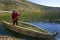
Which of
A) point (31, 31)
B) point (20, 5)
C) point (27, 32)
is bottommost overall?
point (20, 5)

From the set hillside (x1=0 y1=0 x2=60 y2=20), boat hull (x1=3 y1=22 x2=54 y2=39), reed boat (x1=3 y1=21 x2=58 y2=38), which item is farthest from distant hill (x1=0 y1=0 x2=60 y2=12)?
reed boat (x1=3 y1=21 x2=58 y2=38)

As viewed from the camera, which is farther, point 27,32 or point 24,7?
point 24,7

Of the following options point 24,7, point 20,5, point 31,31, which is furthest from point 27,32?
point 20,5

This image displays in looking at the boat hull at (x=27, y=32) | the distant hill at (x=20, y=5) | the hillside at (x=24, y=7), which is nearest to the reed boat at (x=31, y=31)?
the boat hull at (x=27, y=32)

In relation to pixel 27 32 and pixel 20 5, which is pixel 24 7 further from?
pixel 27 32

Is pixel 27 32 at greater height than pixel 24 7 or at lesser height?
greater

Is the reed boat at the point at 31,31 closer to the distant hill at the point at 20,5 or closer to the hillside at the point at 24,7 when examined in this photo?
the hillside at the point at 24,7

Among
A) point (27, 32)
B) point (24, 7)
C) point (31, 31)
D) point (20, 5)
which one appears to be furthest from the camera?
point (20, 5)

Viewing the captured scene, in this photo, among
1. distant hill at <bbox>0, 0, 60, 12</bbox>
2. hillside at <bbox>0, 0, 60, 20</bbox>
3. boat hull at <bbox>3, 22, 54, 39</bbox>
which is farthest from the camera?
distant hill at <bbox>0, 0, 60, 12</bbox>

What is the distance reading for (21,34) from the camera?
109 ft

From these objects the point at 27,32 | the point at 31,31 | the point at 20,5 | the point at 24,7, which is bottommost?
the point at 20,5

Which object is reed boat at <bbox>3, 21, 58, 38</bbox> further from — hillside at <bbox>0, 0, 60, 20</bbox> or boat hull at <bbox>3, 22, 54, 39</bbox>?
hillside at <bbox>0, 0, 60, 20</bbox>

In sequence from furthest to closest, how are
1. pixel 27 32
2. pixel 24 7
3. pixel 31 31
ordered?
pixel 24 7
pixel 27 32
pixel 31 31

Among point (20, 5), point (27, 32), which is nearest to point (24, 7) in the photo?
point (20, 5)
